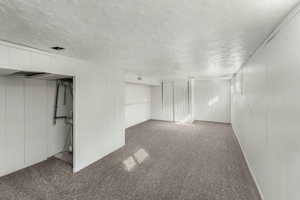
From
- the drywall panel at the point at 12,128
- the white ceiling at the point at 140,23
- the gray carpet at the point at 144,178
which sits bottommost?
the gray carpet at the point at 144,178

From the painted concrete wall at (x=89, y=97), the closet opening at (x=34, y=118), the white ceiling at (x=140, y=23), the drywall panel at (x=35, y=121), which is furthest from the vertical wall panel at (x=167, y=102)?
the drywall panel at (x=35, y=121)

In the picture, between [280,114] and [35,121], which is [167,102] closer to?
[35,121]

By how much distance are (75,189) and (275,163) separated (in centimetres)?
273

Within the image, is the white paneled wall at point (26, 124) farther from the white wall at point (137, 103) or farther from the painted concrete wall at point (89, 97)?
the white wall at point (137, 103)

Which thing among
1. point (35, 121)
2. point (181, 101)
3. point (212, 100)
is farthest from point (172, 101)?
point (35, 121)

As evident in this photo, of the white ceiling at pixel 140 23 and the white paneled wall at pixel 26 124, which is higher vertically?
the white ceiling at pixel 140 23

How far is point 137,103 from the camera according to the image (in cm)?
665

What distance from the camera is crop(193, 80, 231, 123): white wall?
6.67m

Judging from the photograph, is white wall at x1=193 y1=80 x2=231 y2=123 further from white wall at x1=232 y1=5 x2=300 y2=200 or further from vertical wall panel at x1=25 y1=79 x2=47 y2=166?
vertical wall panel at x1=25 y1=79 x2=47 y2=166

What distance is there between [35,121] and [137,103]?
421 centimetres

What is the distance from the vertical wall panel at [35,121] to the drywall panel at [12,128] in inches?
3.2

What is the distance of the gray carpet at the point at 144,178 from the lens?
201 centimetres

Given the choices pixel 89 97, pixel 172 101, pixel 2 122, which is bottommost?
pixel 2 122

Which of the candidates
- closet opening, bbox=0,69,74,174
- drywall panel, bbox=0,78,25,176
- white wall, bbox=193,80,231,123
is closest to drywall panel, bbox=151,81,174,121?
white wall, bbox=193,80,231,123
